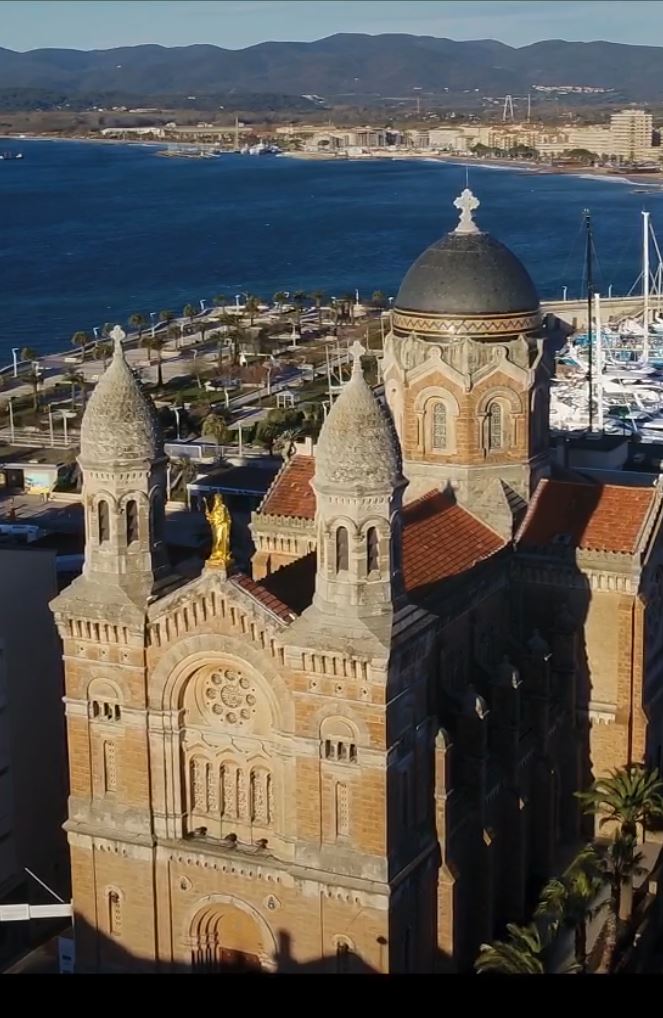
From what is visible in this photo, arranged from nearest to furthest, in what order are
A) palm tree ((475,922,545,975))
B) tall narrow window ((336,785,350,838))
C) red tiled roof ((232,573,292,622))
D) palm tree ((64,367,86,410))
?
palm tree ((475,922,545,975)) → red tiled roof ((232,573,292,622)) → tall narrow window ((336,785,350,838)) → palm tree ((64,367,86,410))

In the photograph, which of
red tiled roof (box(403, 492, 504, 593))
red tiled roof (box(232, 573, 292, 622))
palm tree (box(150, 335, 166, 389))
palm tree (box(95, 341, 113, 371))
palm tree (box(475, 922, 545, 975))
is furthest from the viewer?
palm tree (box(95, 341, 113, 371))

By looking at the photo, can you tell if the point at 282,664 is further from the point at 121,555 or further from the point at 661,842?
the point at 661,842

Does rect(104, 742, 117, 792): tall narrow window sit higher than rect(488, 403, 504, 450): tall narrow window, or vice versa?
rect(488, 403, 504, 450): tall narrow window

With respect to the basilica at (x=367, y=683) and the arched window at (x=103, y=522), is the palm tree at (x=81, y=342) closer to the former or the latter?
the basilica at (x=367, y=683)

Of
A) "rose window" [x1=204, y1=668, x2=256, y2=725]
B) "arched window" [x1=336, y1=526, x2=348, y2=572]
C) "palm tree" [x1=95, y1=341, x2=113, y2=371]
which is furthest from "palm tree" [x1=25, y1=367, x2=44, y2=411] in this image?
"arched window" [x1=336, y1=526, x2=348, y2=572]

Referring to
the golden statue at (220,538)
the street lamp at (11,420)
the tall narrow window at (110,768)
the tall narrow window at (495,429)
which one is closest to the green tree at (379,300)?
the street lamp at (11,420)

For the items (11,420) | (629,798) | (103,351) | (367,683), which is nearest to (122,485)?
(367,683)

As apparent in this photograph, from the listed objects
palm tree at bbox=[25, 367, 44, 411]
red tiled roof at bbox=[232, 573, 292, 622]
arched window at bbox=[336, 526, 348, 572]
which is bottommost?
palm tree at bbox=[25, 367, 44, 411]

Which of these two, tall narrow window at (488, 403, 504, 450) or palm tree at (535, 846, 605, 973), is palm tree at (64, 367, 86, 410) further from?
palm tree at (535, 846, 605, 973)

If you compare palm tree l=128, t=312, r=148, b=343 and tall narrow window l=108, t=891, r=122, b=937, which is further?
palm tree l=128, t=312, r=148, b=343
